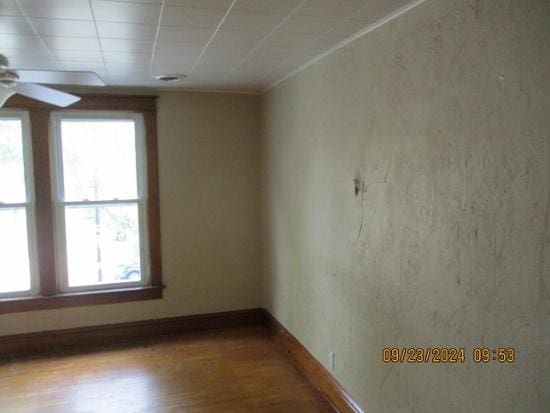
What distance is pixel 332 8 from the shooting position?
196 centimetres

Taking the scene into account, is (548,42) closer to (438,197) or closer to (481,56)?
(481,56)

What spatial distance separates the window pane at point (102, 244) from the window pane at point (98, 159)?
14 cm

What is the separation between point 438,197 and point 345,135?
905 millimetres

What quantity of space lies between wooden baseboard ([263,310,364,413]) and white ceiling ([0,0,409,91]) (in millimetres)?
2152

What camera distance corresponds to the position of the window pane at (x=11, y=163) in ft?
12.0

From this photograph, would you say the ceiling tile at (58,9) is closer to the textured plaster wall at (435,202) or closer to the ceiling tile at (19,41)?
the ceiling tile at (19,41)

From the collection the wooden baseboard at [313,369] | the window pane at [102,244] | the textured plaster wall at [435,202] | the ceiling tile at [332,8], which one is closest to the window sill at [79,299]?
the window pane at [102,244]

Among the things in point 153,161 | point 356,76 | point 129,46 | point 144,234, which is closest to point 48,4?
point 129,46

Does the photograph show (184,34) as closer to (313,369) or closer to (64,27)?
(64,27)

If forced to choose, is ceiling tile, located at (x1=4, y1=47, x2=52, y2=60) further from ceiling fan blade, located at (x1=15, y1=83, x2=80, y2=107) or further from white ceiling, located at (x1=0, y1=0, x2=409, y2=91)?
ceiling fan blade, located at (x1=15, y1=83, x2=80, y2=107)

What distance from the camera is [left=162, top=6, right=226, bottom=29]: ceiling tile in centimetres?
196

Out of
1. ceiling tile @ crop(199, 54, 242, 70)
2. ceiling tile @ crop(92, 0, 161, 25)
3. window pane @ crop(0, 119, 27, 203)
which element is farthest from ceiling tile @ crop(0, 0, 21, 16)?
window pane @ crop(0, 119, 27, 203)

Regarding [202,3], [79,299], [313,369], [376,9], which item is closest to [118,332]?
[79,299]

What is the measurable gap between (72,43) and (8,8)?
577 millimetres
